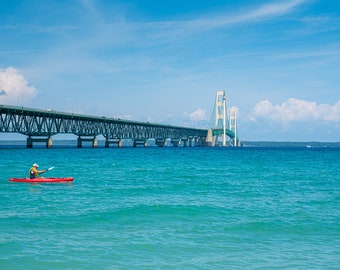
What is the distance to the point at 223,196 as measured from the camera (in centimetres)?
2873

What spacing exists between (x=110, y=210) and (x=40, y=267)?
9245 millimetres

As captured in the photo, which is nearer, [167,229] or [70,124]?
[167,229]

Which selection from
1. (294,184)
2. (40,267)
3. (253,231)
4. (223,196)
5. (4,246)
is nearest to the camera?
(40,267)

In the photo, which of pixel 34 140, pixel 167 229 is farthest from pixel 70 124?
pixel 167 229

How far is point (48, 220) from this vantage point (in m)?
19.5

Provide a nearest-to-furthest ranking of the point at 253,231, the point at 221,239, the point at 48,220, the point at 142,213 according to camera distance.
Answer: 1. the point at 221,239
2. the point at 253,231
3. the point at 48,220
4. the point at 142,213

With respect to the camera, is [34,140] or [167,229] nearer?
[167,229]

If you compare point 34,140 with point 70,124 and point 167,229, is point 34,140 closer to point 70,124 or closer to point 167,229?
point 70,124

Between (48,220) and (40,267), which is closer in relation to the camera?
(40,267)

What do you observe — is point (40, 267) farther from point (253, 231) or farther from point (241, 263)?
point (253, 231)

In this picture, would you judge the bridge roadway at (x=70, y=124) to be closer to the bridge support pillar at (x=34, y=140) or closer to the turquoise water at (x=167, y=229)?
the bridge support pillar at (x=34, y=140)


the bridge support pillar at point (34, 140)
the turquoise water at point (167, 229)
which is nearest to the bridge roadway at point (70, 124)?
the bridge support pillar at point (34, 140)

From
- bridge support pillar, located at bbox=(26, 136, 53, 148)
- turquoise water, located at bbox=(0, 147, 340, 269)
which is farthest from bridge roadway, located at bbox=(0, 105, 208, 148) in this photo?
turquoise water, located at bbox=(0, 147, 340, 269)

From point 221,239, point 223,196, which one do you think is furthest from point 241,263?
point 223,196
